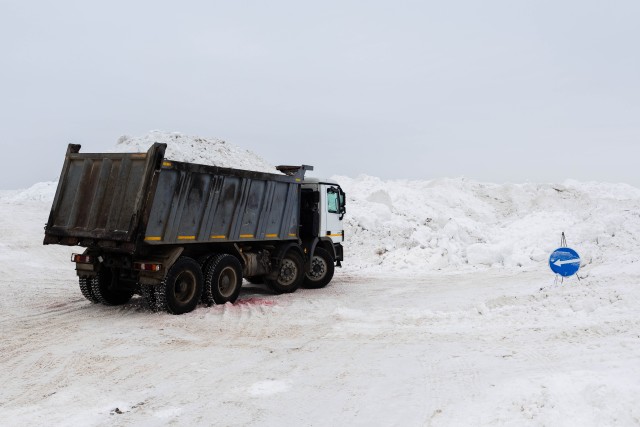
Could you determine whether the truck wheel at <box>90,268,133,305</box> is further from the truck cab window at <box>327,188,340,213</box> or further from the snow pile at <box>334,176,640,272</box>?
the snow pile at <box>334,176,640,272</box>

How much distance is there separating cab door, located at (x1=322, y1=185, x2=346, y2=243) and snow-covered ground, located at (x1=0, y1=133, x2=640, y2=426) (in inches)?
63.3

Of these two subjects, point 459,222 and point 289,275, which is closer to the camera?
point 289,275

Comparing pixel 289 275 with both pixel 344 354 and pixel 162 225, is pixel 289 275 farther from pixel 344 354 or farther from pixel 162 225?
pixel 344 354

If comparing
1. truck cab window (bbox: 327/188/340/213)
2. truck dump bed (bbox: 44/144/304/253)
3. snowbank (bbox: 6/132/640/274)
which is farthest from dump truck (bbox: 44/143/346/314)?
snowbank (bbox: 6/132/640/274)

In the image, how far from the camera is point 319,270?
15.0 m

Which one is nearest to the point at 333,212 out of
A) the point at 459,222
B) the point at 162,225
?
the point at 162,225

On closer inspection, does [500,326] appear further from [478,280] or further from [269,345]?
[478,280]

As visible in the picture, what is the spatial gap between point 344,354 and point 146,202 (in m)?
4.64

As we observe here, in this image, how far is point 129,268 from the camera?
10352 millimetres

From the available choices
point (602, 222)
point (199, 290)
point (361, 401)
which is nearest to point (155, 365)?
point (361, 401)

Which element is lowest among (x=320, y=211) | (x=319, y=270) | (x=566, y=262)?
(x=319, y=270)

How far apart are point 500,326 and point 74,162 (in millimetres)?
8832

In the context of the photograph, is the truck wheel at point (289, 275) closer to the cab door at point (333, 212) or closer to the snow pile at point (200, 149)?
the cab door at point (333, 212)

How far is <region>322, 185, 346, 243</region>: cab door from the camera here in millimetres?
14867
